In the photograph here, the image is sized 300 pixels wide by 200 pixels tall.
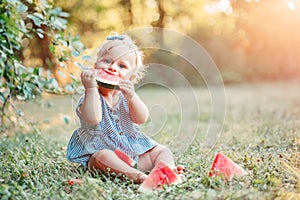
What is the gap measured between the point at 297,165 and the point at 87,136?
1.07 metres

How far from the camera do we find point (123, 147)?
8.51 feet

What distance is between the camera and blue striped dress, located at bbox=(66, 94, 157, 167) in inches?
101

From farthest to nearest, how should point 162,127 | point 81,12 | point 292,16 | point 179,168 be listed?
point 81,12 → point 292,16 → point 162,127 → point 179,168

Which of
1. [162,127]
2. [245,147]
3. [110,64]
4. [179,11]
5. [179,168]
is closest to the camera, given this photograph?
[179,168]

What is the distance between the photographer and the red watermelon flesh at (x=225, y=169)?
7.21 feet

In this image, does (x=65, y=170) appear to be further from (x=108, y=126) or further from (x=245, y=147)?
(x=245, y=147)

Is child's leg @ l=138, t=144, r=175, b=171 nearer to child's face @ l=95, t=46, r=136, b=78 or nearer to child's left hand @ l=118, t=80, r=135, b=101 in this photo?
child's left hand @ l=118, t=80, r=135, b=101

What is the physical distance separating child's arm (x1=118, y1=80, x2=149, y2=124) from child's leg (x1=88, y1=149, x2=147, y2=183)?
269 mm

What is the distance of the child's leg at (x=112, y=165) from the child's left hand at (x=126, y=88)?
0.30 m

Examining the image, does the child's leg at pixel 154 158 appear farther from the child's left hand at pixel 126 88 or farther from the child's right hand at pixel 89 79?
the child's right hand at pixel 89 79

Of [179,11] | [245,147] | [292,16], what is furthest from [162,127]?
[179,11]

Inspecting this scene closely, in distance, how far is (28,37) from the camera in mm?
3520

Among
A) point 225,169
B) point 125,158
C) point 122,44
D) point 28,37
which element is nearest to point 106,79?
point 122,44

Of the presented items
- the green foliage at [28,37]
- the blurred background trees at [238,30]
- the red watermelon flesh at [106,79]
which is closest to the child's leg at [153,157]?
the red watermelon flesh at [106,79]
